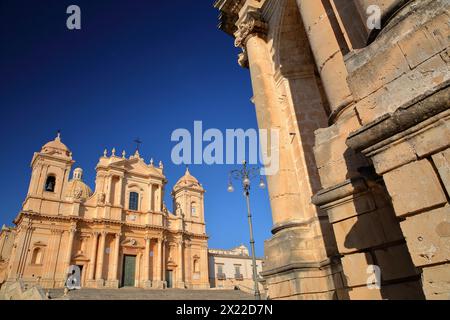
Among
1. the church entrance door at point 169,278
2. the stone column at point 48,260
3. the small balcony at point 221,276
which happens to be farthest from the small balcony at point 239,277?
the stone column at point 48,260

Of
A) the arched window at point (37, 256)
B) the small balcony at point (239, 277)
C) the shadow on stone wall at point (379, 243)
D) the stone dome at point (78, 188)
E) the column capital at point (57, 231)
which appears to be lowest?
the shadow on stone wall at point (379, 243)

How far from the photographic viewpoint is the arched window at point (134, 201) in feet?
114

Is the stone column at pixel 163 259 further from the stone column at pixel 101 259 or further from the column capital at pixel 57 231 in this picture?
the column capital at pixel 57 231

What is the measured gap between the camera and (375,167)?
8.16 feet

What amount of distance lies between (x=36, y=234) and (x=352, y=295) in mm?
31589

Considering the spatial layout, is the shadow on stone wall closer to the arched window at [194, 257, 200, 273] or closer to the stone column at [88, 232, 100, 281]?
the stone column at [88, 232, 100, 281]

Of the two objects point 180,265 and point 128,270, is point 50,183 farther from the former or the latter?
point 180,265

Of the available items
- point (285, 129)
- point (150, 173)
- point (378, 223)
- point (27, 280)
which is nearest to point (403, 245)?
point (378, 223)

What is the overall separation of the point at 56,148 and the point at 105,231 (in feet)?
37.0

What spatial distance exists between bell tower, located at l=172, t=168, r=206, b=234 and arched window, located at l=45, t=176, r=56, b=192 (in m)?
15.2

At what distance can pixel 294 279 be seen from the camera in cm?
476

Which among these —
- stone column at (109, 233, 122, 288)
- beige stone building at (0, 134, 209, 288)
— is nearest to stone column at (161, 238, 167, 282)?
beige stone building at (0, 134, 209, 288)

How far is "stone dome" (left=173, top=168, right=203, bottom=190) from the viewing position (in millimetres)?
41750

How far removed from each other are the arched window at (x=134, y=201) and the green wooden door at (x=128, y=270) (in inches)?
233
